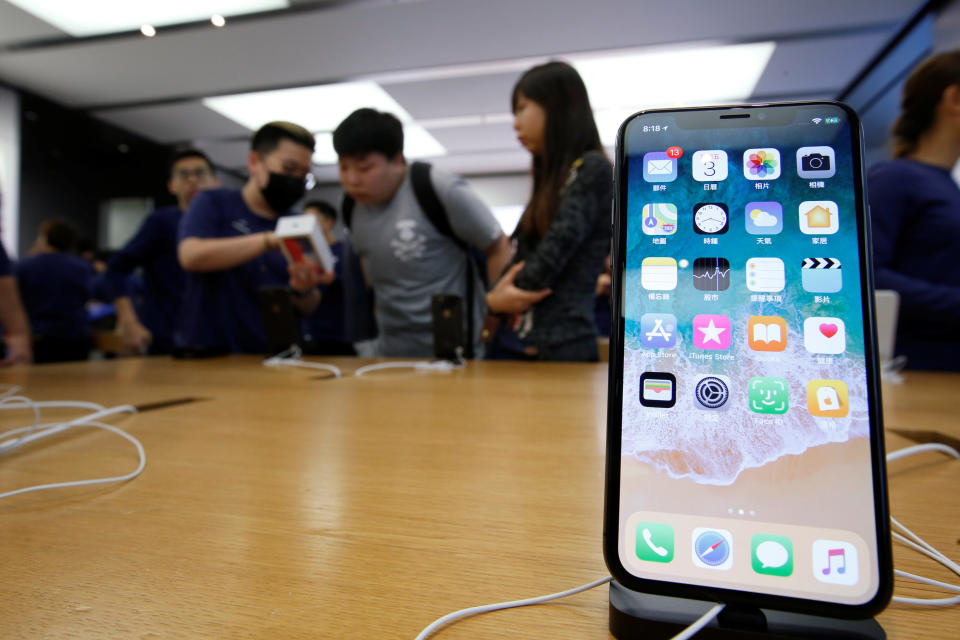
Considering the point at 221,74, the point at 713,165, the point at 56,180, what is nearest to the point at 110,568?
the point at 713,165

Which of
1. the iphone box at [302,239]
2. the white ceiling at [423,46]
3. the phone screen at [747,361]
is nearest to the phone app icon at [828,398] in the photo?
the phone screen at [747,361]

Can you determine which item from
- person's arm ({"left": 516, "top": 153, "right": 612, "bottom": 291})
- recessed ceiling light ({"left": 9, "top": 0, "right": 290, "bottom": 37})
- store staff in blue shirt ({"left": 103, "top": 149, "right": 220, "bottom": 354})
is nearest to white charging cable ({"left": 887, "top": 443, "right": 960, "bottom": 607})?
person's arm ({"left": 516, "top": 153, "right": 612, "bottom": 291})

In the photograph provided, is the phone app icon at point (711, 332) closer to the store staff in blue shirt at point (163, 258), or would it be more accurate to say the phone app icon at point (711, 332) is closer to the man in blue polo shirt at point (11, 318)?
the man in blue polo shirt at point (11, 318)

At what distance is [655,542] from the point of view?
19 centimetres

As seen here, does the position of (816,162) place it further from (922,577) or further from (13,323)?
(13,323)

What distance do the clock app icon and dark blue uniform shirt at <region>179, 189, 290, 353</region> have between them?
4.45ft

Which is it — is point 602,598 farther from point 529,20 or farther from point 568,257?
point 529,20

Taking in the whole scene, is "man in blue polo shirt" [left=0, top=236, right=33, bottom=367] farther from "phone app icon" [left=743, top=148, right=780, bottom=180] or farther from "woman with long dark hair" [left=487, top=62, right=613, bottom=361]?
"phone app icon" [left=743, top=148, right=780, bottom=180]

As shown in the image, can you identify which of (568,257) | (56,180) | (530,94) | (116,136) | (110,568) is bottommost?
(110,568)

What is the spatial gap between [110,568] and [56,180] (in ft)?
16.9

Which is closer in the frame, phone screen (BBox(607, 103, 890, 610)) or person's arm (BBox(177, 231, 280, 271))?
phone screen (BBox(607, 103, 890, 610))

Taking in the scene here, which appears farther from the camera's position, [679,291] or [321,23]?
[321,23]

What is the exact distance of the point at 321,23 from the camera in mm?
2951

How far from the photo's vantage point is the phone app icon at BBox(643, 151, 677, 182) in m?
0.23
